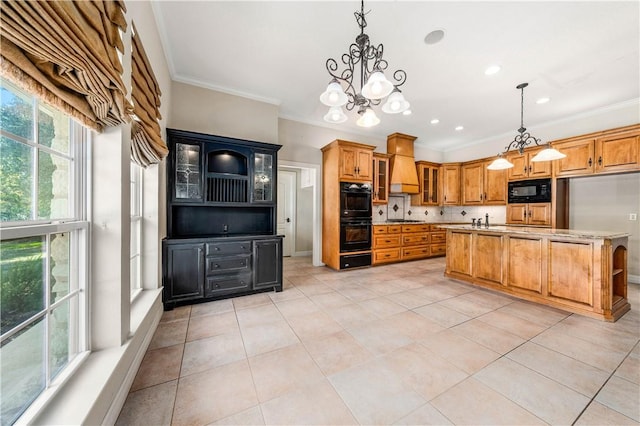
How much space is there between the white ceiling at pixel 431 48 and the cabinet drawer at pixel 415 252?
3.06 metres

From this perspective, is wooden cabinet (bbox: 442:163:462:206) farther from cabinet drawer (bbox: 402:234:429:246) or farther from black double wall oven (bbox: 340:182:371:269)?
black double wall oven (bbox: 340:182:371:269)

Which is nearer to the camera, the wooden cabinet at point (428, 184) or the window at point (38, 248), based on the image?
the window at point (38, 248)

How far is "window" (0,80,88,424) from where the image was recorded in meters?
0.91

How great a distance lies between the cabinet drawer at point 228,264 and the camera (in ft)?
9.89

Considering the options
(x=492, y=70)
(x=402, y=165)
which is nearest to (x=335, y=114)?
(x=492, y=70)

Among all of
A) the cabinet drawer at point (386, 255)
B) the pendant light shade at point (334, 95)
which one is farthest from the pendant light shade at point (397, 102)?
the cabinet drawer at point (386, 255)

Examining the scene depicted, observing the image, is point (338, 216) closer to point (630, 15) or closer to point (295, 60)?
point (295, 60)

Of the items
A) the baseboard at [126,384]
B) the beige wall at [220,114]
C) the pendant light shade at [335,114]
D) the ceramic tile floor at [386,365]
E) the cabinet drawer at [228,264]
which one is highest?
the beige wall at [220,114]

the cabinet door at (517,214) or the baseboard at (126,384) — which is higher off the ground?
the cabinet door at (517,214)

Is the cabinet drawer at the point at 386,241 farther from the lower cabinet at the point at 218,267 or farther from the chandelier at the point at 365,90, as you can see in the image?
the chandelier at the point at 365,90

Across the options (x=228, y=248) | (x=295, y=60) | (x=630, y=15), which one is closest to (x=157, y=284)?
(x=228, y=248)

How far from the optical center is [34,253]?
1.05m

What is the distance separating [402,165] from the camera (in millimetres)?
5645

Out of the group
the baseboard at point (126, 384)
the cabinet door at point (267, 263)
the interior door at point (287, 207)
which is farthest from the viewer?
the interior door at point (287, 207)
